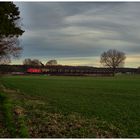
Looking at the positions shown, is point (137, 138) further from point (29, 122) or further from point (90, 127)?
point (29, 122)

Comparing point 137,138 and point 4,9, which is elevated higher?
point 4,9

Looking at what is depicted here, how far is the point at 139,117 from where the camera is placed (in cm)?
1733

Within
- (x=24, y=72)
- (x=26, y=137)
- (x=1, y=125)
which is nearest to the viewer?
(x=26, y=137)

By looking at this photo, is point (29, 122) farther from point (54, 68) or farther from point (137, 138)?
point (54, 68)

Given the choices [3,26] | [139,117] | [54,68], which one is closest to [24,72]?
[54,68]

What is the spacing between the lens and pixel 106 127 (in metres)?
13.7

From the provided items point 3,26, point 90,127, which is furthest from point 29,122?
point 3,26

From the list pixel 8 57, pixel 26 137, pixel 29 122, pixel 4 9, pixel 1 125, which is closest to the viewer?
pixel 26 137

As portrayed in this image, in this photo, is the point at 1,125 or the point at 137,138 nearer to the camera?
the point at 137,138

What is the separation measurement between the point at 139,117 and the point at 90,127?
4.72 meters

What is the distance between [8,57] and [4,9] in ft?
71.5

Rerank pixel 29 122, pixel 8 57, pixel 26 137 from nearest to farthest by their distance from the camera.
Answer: pixel 26 137 < pixel 29 122 < pixel 8 57

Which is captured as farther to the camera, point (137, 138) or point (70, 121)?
point (70, 121)

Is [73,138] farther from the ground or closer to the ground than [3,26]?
closer to the ground
